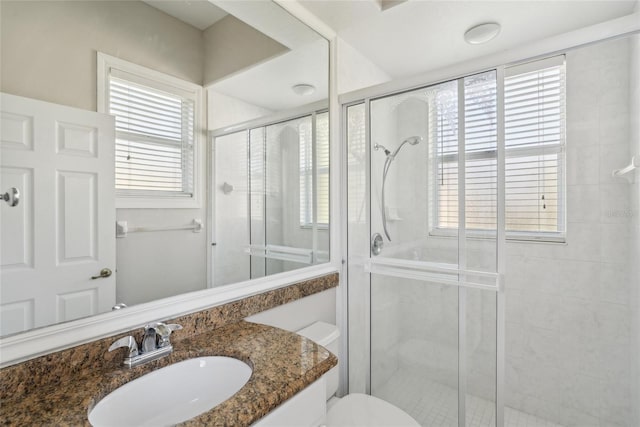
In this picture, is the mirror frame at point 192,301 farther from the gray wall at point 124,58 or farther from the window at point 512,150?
the window at point 512,150

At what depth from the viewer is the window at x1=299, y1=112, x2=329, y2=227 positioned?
1.74 meters

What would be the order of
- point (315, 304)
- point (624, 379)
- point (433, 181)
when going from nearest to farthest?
point (624, 379), point (433, 181), point (315, 304)

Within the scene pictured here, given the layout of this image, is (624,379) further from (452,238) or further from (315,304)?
(315,304)

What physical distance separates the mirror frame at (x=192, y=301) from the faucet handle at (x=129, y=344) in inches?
3.0

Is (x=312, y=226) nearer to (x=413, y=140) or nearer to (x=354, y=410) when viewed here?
(x=413, y=140)

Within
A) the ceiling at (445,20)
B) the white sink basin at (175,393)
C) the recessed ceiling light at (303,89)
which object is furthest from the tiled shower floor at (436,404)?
the ceiling at (445,20)

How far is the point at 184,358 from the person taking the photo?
0.95 m

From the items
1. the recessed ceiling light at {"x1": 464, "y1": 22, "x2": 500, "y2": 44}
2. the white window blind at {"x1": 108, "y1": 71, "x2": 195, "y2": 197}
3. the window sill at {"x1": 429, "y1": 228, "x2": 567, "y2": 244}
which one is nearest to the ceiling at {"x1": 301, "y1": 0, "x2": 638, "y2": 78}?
the recessed ceiling light at {"x1": 464, "y1": 22, "x2": 500, "y2": 44}

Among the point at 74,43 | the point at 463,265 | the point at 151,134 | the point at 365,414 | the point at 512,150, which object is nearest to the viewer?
the point at 74,43

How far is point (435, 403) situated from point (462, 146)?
131cm

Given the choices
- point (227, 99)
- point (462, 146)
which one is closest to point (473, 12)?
point (462, 146)

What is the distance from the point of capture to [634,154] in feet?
4.19

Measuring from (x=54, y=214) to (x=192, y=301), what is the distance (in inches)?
19.6

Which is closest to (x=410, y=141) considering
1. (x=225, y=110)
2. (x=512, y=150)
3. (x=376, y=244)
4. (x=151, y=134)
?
(x=512, y=150)
